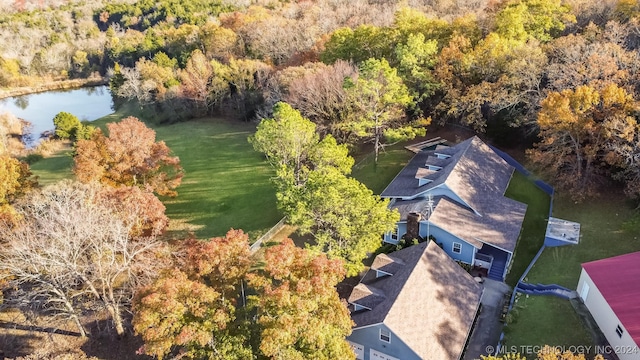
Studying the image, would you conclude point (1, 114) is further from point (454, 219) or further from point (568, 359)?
point (568, 359)

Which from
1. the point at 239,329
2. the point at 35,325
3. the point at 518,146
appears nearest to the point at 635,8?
the point at 518,146

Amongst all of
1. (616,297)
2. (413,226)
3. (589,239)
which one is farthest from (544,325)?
(413,226)

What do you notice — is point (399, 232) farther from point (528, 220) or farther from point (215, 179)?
point (215, 179)

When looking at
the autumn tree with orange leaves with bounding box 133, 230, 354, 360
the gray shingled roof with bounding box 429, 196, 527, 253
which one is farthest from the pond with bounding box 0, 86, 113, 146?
the gray shingled roof with bounding box 429, 196, 527, 253

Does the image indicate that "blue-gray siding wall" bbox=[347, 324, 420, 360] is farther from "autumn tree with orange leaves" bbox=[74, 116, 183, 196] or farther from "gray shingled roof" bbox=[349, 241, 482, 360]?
"autumn tree with orange leaves" bbox=[74, 116, 183, 196]

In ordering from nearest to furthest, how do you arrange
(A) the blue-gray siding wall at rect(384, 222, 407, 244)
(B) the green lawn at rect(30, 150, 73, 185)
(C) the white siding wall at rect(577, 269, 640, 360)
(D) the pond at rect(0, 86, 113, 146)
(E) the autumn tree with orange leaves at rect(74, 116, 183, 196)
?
1. (C) the white siding wall at rect(577, 269, 640, 360)
2. (A) the blue-gray siding wall at rect(384, 222, 407, 244)
3. (E) the autumn tree with orange leaves at rect(74, 116, 183, 196)
4. (B) the green lawn at rect(30, 150, 73, 185)
5. (D) the pond at rect(0, 86, 113, 146)

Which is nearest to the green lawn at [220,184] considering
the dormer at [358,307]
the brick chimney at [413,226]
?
the brick chimney at [413,226]
